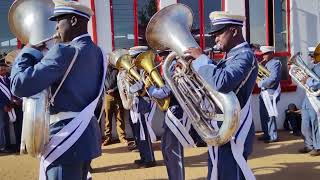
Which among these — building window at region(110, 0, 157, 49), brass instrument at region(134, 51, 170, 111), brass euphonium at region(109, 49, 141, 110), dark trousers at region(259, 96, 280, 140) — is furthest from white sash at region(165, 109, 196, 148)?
building window at region(110, 0, 157, 49)

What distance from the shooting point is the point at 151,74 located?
5051 mm

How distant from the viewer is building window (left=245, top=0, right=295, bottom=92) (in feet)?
30.2

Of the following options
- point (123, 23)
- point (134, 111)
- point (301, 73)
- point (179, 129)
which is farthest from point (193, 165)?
point (123, 23)

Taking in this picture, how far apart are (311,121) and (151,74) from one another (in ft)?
10.8

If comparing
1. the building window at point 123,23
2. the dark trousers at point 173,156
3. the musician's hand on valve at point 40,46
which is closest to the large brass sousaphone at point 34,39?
the musician's hand on valve at point 40,46

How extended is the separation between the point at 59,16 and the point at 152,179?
3.33 meters

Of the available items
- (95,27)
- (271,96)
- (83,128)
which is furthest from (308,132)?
(83,128)

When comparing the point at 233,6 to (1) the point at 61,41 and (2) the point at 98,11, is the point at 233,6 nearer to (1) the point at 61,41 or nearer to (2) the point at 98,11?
(2) the point at 98,11

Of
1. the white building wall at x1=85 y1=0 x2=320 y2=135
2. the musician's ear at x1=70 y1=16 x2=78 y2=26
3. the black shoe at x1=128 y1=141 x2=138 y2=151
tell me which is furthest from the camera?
the white building wall at x1=85 y1=0 x2=320 y2=135

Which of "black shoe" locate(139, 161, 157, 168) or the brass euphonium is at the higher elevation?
the brass euphonium

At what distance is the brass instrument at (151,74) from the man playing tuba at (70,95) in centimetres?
168

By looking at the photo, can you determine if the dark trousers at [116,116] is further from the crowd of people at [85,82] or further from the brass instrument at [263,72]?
the crowd of people at [85,82]

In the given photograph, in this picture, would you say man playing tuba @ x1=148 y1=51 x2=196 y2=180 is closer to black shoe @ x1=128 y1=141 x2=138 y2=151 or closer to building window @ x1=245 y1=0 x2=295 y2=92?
black shoe @ x1=128 y1=141 x2=138 y2=151

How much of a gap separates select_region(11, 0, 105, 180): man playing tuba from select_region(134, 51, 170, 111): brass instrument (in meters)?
1.68
